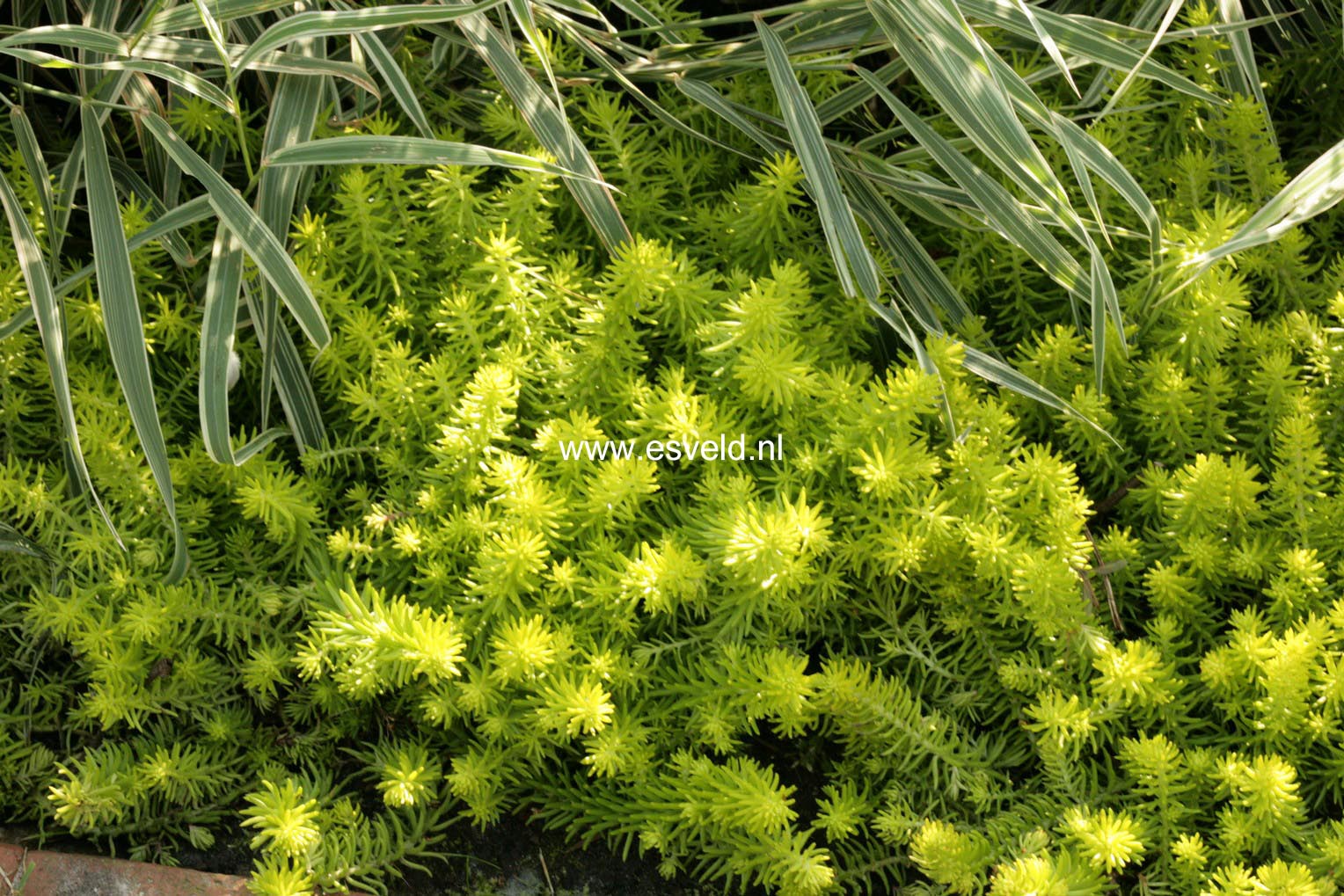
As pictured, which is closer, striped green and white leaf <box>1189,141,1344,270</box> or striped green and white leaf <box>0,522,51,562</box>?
striped green and white leaf <box>1189,141,1344,270</box>

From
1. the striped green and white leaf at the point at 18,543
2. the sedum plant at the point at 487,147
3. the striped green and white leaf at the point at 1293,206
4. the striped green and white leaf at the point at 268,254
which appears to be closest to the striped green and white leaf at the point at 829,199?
the sedum plant at the point at 487,147

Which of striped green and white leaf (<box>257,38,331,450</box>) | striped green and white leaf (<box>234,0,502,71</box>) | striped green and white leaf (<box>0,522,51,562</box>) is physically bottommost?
striped green and white leaf (<box>0,522,51,562</box>)

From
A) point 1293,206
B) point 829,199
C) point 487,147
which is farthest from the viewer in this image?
point 487,147

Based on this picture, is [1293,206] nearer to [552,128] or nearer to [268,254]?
[552,128]

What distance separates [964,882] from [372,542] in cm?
70

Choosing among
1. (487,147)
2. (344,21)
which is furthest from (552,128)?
(344,21)

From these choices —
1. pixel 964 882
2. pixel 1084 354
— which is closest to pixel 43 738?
pixel 964 882

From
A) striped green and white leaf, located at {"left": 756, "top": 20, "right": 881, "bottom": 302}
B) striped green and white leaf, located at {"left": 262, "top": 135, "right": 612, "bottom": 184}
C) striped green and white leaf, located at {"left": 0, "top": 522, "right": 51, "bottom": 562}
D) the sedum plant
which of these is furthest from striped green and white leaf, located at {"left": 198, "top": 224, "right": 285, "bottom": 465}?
striped green and white leaf, located at {"left": 756, "top": 20, "right": 881, "bottom": 302}

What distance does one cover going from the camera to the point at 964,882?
3.37ft

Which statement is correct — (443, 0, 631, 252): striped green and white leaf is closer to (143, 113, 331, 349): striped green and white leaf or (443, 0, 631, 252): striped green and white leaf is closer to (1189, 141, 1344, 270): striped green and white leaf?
(143, 113, 331, 349): striped green and white leaf

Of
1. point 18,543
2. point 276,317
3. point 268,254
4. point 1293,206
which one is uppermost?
point 1293,206

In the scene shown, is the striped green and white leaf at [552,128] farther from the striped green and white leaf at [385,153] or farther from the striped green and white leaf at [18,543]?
the striped green and white leaf at [18,543]

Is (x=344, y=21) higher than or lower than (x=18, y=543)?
higher

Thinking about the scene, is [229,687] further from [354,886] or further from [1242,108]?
[1242,108]
